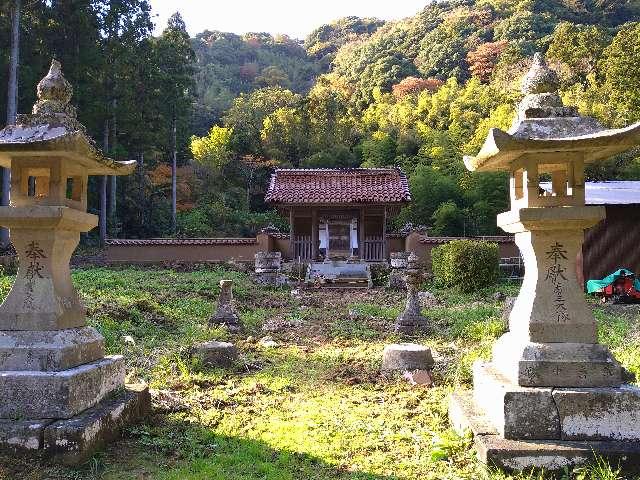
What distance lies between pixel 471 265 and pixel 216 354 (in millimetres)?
11138

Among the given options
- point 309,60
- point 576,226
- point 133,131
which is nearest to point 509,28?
point 309,60

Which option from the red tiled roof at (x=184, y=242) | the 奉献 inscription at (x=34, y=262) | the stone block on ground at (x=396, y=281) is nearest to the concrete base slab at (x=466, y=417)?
the 奉献 inscription at (x=34, y=262)

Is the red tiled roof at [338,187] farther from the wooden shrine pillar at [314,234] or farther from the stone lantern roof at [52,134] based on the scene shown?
the stone lantern roof at [52,134]

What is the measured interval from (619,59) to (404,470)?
106 feet

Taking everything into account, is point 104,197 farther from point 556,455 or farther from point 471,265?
point 556,455

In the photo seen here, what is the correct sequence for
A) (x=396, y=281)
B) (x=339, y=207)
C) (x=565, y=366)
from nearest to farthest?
1. (x=565, y=366)
2. (x=396, y=281)
3. (x=339, y=207)

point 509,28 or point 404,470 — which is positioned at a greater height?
point 509,28

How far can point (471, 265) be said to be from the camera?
53.8 ft

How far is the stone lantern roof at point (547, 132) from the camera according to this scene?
404 centimetres

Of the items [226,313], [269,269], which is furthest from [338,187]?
[226,313]

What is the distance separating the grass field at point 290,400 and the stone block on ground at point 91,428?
0.10m

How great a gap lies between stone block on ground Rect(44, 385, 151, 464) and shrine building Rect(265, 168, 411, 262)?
55.2 ft

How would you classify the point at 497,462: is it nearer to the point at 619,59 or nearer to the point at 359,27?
the point at 619,59

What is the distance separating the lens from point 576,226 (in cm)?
423
